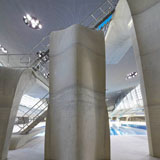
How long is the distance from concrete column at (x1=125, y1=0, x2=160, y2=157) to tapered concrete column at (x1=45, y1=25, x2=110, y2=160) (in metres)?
1.74

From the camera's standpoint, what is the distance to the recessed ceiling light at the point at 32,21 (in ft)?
26.1

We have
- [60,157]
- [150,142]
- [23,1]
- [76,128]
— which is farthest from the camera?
[23,1]

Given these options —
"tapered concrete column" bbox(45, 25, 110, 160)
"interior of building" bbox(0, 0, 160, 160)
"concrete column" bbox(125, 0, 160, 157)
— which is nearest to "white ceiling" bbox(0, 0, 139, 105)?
"concrete column" bbox(125, 0, 160, 157)

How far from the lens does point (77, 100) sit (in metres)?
3.91

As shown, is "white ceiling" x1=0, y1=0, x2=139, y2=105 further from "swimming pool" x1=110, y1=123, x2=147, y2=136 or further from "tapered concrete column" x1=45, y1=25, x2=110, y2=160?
"swimming pool" x1=110, y1=123, x2=147, y2=136

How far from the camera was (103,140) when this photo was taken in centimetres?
435

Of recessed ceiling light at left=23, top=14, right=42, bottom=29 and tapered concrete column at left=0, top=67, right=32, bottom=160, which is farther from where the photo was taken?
recessed ceiling light at left=23, top=14, right=42, bottom=29

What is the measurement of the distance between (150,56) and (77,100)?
3553mm

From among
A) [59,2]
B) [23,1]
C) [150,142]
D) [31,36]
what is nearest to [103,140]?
[150,142]

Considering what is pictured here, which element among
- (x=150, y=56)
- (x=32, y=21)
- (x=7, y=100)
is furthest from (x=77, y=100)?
(x=32, y=21)

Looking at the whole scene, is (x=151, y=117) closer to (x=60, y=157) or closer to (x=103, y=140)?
(x=103, y=140)

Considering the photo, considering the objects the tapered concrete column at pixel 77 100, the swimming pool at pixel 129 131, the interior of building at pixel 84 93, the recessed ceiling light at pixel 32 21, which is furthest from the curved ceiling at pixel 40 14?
the swimming pool at pixel 129 131

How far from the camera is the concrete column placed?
4.68m

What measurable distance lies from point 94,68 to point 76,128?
2202 millimetres
